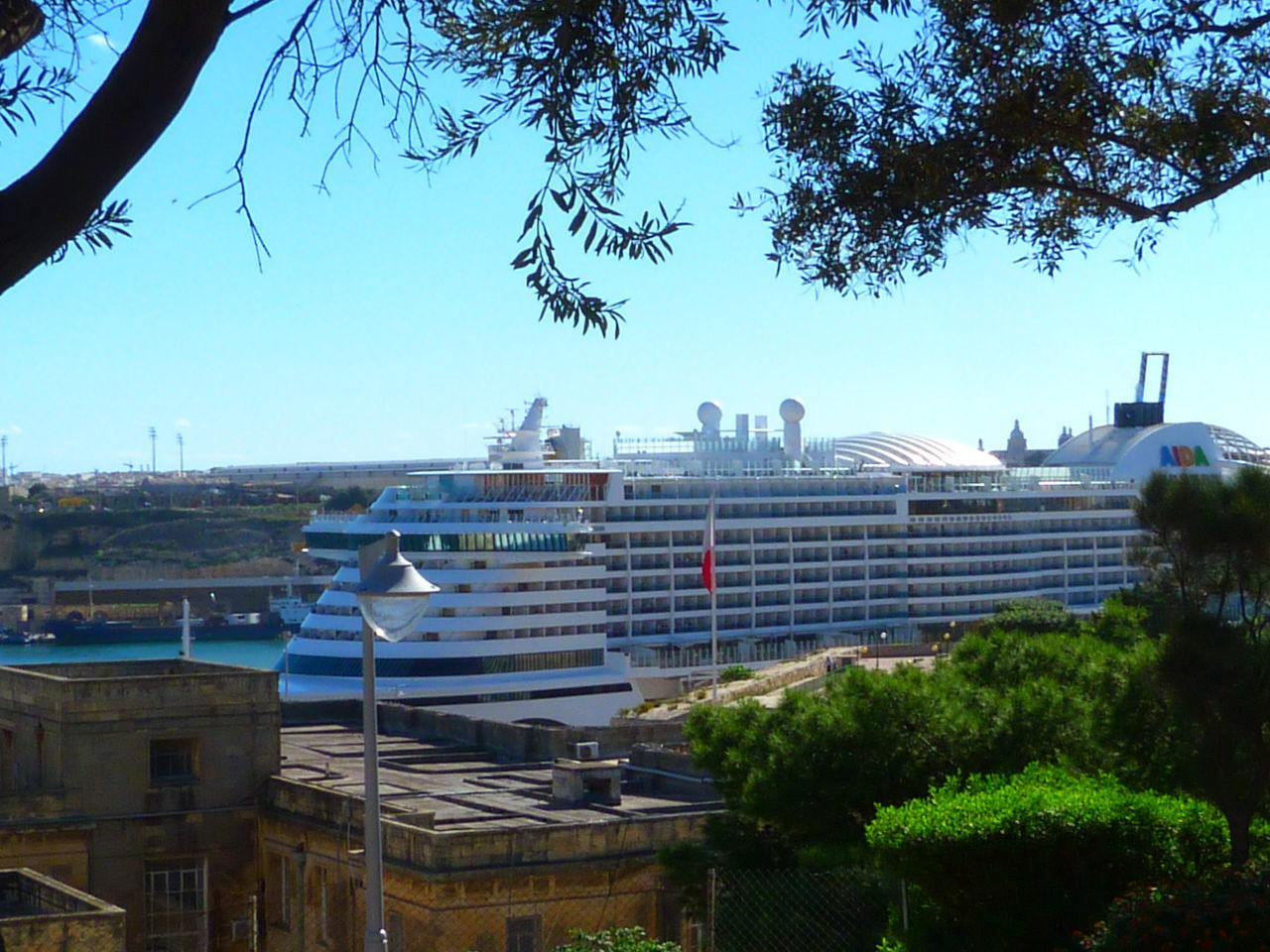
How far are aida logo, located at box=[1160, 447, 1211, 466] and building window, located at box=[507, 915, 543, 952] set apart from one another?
1865 inches

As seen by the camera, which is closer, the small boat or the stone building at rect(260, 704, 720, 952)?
the stone building at rect(260, 704, 720, 952)

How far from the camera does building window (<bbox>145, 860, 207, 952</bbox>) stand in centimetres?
1372

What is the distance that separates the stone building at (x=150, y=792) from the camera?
13.8 metres

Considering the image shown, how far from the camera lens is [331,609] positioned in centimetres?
3516

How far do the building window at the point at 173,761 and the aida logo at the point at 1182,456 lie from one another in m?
46.5

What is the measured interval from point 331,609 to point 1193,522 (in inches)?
1160

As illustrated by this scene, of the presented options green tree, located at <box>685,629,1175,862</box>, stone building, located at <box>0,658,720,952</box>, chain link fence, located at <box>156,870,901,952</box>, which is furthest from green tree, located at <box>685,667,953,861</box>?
stone building, located at <box>0,658,720,952</box>

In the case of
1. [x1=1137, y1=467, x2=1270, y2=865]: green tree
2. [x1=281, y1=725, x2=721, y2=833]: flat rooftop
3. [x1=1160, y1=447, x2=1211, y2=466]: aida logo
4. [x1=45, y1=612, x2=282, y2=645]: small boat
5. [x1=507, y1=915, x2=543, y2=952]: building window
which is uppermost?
Answer: [x1=1160, y1=447, x2=1211, y2=466]: aida logo

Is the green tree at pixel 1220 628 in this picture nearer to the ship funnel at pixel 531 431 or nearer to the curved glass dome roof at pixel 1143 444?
the ship funnel at pixel 531 431

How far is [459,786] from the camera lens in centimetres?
1539

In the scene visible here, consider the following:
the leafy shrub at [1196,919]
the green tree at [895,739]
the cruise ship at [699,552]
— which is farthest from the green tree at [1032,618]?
the leafy shrub at [1196,919]

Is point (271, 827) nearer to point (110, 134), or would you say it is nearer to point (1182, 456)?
point (110, 134)

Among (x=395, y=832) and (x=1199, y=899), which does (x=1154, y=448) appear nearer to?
(x=395, y=832)

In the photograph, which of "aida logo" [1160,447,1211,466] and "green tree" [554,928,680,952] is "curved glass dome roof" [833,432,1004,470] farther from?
"green tree" [554,928,680,952]
